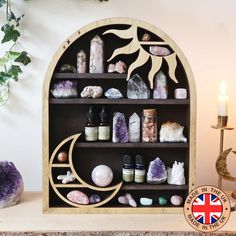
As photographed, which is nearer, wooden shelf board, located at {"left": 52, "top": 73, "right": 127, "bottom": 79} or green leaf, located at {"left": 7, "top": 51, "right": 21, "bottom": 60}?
wooden shelf board, located at {"left": 52, "top": 73, "right": 127, "bottom": 79}

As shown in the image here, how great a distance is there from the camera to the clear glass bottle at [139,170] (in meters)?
1.21

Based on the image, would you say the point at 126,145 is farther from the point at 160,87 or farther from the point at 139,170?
the point at 160,87

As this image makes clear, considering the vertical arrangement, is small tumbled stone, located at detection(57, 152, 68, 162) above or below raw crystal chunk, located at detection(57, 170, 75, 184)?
above

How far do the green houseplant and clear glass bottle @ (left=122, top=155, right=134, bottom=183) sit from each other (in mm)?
481

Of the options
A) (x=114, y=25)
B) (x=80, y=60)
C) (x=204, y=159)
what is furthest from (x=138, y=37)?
(x=204, y=159)

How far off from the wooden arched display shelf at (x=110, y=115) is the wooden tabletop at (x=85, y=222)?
1.2 inches

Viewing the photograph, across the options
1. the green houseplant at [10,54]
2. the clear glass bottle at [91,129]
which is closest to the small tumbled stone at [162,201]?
the clear glass bottle at [91,129]

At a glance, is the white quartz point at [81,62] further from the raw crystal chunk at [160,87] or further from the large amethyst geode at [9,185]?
the large amethyst geode at [9,185]

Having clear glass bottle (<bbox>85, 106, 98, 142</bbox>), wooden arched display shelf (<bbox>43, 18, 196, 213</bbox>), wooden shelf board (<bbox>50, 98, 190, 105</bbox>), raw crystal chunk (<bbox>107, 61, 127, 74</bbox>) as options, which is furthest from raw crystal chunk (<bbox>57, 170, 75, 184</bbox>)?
raw crystal chunk (<bbox>107, 61, 127, 74</bbox>)

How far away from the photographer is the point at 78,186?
1.19m

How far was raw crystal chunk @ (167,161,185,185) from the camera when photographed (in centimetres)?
121

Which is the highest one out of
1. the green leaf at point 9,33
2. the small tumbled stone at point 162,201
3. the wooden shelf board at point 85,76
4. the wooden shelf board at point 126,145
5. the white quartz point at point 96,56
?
the green leaf at point 9,33

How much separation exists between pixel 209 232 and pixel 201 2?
767mm

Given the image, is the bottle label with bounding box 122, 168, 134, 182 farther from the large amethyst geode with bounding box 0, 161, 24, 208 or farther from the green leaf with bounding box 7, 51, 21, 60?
the green leaf with bounding box 7, 51, 21, 60
